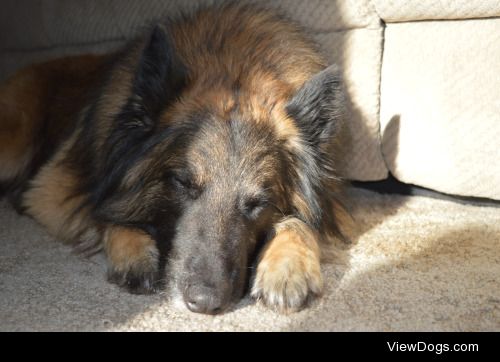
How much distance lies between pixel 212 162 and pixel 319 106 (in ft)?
1.67

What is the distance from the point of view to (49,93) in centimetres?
330

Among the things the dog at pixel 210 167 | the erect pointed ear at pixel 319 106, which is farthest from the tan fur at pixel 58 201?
the erect pointed ear at pixel 319 106

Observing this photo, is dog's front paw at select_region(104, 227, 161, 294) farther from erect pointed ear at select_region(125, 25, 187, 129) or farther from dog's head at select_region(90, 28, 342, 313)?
erect pointed ear at select_region(125, 25, 187, 129)

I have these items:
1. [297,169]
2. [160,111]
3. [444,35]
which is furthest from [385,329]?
[444,35]

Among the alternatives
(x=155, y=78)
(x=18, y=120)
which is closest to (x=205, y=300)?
(x=155, y=78)

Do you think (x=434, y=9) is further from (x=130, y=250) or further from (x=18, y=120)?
(x=18, y=120)

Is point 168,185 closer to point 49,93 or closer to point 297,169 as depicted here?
point 297,169

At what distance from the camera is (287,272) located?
211cm

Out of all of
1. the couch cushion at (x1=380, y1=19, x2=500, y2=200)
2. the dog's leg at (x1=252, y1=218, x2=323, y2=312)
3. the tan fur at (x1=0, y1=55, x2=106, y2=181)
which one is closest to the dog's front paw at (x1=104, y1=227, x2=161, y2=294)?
the dog's leg at (x1=252, y1=218, x2=323, y2=312)

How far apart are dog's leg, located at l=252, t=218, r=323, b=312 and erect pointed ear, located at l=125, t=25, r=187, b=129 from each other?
2.16ft

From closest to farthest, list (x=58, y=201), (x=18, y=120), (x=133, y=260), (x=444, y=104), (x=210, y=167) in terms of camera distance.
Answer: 1. (x=210, y=167)
2. (x=133, y=260)
3. (x=58, y=201)
4. (x=444, y=104)
5. (x=18, y=120)

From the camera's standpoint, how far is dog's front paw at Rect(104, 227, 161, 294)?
217 cm

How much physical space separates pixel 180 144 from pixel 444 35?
1.53 metres

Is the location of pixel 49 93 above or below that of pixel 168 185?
below
